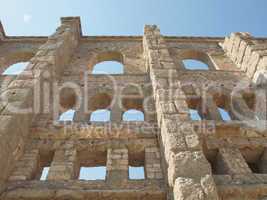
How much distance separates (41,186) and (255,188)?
3787 mm

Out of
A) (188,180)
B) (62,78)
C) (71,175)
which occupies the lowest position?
(188,180)

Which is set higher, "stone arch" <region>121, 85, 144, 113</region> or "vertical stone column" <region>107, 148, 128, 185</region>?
"stone arch" <region>121, 85, 144, 113</region>

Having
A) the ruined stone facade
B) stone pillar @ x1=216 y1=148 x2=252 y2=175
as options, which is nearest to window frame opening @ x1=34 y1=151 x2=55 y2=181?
the ruined stone facade

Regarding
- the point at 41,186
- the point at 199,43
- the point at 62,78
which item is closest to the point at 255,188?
the point at 41,186

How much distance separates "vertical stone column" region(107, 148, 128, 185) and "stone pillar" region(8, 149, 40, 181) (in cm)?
155

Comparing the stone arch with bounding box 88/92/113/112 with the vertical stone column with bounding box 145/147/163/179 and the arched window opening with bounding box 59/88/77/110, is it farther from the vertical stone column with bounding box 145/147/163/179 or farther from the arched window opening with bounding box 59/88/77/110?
the vertical stone column with bounding box 145/147/163/179

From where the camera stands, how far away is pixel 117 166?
544 cm

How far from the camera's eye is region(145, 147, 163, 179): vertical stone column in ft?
17.2

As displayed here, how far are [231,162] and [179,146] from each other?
148 centimetres

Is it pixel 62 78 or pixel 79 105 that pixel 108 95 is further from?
pixel 62 78

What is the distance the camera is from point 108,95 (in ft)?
27.1

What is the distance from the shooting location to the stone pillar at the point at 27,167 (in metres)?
5.13

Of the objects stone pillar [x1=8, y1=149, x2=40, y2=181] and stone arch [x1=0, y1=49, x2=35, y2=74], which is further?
stone arch [x1=0, y1=49, x2=35, y2=74]

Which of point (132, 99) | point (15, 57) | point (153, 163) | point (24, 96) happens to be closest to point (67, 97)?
point (132, 99)
